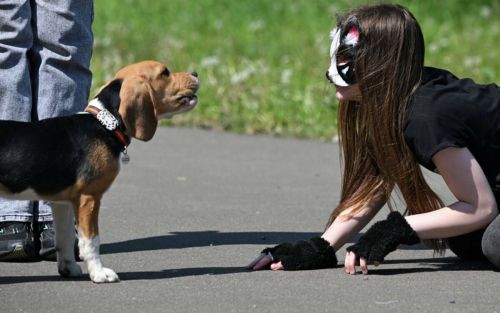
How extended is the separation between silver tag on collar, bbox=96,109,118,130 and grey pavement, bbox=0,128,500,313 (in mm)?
721

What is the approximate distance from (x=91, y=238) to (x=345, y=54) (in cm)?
147

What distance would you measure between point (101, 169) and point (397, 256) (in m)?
1.70

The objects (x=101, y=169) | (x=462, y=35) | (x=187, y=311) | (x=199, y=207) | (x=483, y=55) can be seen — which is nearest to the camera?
(x=187, y=311)

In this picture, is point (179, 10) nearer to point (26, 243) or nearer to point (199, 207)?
point (199, 207)

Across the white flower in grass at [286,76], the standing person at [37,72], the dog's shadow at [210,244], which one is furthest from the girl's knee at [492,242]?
the white flower in grass at [286,76]

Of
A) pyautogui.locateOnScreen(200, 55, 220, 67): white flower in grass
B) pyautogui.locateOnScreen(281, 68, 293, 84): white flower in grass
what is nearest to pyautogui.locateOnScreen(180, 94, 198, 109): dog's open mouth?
pyautogui.locateOnScreen(281, 68, 293, 84): white flower in grass

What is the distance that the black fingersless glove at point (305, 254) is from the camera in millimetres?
5375

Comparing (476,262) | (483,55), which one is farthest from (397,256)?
(483,55)

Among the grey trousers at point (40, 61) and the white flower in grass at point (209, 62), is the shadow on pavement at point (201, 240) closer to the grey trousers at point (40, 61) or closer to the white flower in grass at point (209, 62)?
the grey trousers at point (40, 61)

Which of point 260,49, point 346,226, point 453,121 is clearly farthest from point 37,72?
point 260,49

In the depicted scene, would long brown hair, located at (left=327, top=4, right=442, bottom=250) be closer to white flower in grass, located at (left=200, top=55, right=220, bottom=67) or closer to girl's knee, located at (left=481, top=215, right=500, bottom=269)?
girl's knee, located at (left=481, top=215, right=500, bottom=269)

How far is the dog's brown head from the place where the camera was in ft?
16.8

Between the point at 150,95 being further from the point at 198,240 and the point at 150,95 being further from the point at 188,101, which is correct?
the point at 198,240

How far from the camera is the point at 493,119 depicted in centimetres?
522
